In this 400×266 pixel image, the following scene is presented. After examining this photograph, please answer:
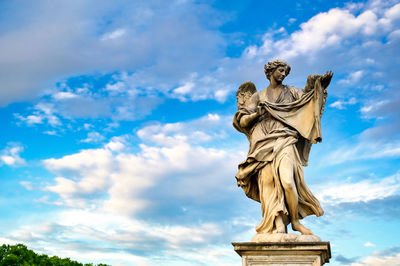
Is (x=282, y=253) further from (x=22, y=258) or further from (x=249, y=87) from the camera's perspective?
(x=22, y=258)

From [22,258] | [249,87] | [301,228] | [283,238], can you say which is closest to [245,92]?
[249,87]

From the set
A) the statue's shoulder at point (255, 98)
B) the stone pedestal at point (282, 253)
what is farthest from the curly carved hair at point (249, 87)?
the stone pedestal at point (282, 253)

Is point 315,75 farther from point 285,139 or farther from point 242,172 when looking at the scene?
point 242,172

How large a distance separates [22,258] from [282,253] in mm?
22554

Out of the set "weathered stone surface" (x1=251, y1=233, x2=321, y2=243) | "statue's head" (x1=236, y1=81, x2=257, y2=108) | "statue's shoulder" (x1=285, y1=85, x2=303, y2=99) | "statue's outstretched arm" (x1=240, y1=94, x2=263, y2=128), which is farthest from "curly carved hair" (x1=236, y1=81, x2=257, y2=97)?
"weathered stone surface" (x1=251, y1=233, x2=321, y2=243)

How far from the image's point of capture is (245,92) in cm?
1097

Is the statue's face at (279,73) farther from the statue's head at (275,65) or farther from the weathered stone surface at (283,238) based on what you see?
the weathered stone surface at (283,238)

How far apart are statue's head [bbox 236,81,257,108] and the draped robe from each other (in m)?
0.38

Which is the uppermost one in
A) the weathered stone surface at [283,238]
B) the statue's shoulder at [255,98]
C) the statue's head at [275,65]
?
the statue's head at [275,65]

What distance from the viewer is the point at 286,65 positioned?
10492 millimetres

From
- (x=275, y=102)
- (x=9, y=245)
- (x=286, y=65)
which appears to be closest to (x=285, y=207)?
(x=275, y=102)

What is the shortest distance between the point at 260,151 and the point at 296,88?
1868 mm

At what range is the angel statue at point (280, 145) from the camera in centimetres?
934

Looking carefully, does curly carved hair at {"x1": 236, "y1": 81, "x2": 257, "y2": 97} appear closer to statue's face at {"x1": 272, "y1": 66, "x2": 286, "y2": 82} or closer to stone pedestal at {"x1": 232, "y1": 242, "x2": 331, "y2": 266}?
statue's face at {"x1": 272, "y1": 66, "x2": 286, "y2": 82}
